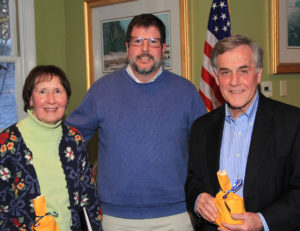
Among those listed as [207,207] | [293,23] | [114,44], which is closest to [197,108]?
[207,207]

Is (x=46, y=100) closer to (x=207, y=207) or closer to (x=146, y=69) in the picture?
(x=146, y=69)

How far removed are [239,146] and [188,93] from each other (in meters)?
0.64

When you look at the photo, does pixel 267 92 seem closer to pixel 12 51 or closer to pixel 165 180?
pixel 165 180

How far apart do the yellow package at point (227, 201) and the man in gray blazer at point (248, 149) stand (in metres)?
0.03

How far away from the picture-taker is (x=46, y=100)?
1.74 metres

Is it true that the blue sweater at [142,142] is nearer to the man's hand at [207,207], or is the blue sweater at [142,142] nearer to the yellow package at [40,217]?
the man's hand at [207,207]

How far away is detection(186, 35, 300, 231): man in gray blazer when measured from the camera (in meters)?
1.49

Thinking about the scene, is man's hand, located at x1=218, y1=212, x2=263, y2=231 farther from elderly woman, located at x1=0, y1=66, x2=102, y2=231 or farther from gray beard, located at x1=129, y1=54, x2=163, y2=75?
gray beard, located at x1=129, y1=54, x2=163, y2=75

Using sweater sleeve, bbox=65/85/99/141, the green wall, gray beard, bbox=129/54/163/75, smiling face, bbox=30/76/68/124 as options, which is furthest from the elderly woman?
the green wall

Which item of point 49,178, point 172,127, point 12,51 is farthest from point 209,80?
point 12,51

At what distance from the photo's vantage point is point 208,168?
5.70 feet

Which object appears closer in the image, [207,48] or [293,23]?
[207,48]

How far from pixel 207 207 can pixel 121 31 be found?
2233mm

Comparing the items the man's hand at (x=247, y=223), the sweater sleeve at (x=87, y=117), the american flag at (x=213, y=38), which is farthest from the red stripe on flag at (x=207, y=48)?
the man's hand at (x=247, y=223)
